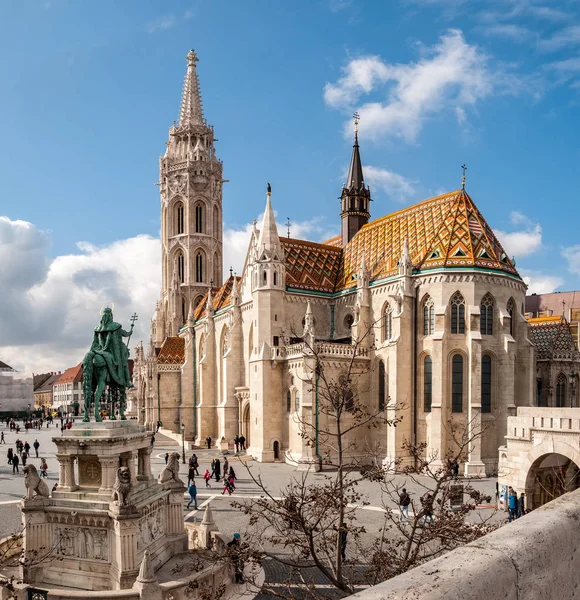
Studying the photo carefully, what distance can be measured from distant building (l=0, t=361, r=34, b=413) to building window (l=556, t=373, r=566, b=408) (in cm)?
7546

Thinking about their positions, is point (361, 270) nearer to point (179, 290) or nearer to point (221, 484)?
point (221, 484)

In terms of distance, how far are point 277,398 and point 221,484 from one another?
338 inches

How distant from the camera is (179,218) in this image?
6338 centimetres

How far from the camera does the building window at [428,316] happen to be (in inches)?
1286

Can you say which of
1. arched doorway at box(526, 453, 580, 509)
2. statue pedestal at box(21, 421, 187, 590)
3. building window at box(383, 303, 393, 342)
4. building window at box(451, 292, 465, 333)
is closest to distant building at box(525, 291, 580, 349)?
building window at box(383, 303, 393, 342)

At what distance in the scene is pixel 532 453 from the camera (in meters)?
19.8

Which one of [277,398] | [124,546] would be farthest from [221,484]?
[124,546]

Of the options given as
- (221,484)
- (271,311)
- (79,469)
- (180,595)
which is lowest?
(221,484)

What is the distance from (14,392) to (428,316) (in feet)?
250

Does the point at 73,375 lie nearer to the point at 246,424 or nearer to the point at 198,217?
the point at 198,217

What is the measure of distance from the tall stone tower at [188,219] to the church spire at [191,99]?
0.11 metres

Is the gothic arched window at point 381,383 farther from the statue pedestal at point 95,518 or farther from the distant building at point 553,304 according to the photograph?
the distant building at point 553,304

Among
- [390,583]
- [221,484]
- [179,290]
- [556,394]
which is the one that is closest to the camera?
[390,583]

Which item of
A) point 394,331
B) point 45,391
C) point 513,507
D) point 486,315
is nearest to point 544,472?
point 513,507
